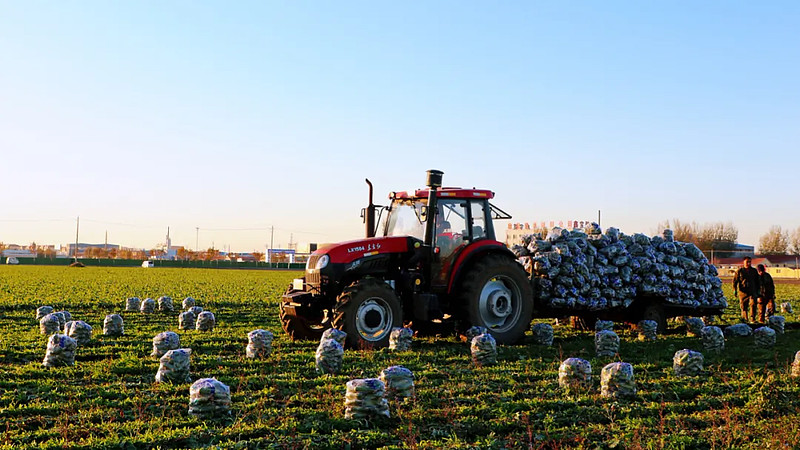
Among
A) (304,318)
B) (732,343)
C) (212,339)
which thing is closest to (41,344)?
(212,339)

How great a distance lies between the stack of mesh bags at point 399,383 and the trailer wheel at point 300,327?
4.31 metres

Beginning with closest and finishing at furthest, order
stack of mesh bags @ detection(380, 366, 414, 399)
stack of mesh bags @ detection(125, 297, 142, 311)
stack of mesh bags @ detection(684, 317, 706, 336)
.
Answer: stack of mesh bags @ detection(380, 366, 414, 399)
stack of mesh bags @ detection(684, 317, 706, 336)
stack of mesh bags @ detection(125, 297, 142, 311)

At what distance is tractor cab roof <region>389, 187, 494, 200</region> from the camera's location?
11953 mm

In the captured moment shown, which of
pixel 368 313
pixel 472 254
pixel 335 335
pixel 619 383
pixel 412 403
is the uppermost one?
pixel 472 254

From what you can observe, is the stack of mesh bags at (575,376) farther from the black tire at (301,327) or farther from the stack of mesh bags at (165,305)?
the stack of mesh bags at (165,305)

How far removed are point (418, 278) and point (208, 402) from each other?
524cm

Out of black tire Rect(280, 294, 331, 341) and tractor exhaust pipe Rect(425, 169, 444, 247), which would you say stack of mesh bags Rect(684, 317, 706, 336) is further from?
black tire Rect(280, 294, 331, 341)

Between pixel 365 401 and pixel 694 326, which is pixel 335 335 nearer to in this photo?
pixel 365 401

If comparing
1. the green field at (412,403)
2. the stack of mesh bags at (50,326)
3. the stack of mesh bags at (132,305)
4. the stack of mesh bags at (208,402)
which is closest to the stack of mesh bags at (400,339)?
the green field at (412,403)

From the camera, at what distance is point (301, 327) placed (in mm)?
12125

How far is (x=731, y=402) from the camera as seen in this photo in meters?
7.74

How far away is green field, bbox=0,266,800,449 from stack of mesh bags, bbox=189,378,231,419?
0.15 m

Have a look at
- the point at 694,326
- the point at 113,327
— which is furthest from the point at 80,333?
the point at 694,326

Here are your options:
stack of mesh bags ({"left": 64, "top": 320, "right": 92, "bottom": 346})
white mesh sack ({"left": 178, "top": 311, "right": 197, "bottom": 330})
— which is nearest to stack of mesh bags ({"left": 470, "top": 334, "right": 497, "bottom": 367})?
stack of mesh bags ({"left": 64, "top": 320, "right": 92, "bottom": 346})
